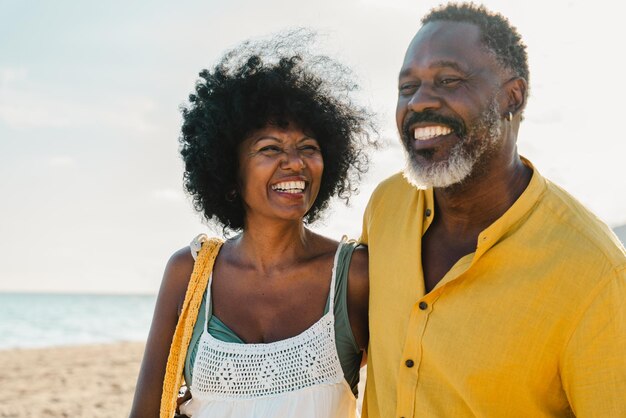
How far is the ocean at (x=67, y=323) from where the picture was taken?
29672 millimetres

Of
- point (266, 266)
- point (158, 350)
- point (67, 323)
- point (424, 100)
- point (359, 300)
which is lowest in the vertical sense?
point (158, 350)

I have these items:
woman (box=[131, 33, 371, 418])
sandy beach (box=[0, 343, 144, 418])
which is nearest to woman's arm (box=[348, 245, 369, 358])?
woman (box=[131, 33, 371, 418])

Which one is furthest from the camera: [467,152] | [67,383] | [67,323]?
[67,323]

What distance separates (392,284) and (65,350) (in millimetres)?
14653

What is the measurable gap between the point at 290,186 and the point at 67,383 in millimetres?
8847

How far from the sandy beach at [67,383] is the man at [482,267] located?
6595 millimetres

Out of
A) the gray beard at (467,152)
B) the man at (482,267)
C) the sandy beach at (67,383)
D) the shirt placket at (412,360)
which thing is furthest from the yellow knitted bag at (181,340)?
the sandy beach at (67,383)

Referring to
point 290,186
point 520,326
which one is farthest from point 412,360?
point 290,186

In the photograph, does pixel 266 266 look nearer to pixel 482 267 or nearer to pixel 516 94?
pixel 482 267

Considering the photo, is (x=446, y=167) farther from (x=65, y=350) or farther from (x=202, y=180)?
(x=65, y=350)

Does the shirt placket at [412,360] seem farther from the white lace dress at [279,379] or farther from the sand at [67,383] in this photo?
the sand at [67,383]

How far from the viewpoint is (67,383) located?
438 inches

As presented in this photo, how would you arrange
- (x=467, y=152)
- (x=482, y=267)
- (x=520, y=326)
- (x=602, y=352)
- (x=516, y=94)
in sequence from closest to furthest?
(x=602, y=352), (x=520, y=326), (x=482, y=267), (x=467, y=152), (x=516, y=94)

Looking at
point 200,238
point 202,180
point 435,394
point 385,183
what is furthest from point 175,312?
point 435,394
